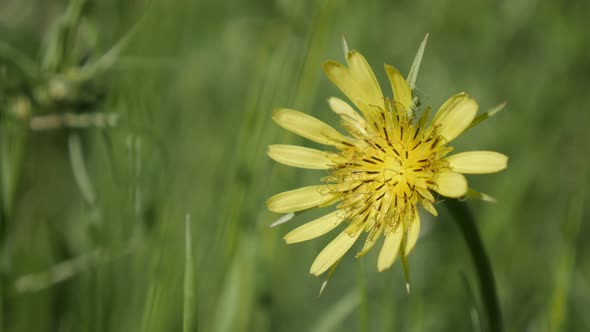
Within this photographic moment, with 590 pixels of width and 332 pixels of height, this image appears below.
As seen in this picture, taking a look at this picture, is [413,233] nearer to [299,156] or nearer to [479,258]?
[479,258]

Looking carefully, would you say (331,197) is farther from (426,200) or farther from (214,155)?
(214,155)

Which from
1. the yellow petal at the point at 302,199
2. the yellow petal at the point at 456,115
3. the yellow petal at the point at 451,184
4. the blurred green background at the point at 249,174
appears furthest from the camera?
the blurred green background at the point at 249,174

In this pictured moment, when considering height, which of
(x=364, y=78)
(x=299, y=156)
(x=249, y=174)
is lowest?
(x=249, y=174)

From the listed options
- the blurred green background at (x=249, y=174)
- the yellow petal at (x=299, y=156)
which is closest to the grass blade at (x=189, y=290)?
the blurred green background at (x=249, y=174)

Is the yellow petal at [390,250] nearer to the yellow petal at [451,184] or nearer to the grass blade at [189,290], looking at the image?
the yellow petal at [451,184]

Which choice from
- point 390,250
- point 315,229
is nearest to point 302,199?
point 315,229

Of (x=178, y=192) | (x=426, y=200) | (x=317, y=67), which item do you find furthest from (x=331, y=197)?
(x=178, y=192)
